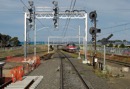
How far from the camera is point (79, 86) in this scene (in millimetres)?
20266

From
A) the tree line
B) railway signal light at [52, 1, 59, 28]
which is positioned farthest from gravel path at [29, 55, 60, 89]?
the tree line

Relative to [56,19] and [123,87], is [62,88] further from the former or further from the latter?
[56,19]

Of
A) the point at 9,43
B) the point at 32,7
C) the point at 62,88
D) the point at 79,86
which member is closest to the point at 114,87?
the point at 79,86

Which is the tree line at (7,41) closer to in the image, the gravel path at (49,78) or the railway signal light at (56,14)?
the railway signal light at (56,14)

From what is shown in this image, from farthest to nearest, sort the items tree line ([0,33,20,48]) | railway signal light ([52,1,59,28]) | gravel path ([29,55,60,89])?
tree line ([0,33,20,48]) < railway signal light ([52,1,59,28]) < gravel path ([29,55,60,89])

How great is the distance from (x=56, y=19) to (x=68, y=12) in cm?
227

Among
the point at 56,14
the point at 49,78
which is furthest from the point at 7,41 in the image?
the point at 49,78

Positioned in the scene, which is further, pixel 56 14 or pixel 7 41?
pixel 7 41

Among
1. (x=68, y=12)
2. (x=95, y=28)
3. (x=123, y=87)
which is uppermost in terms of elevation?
(x=68, y=12)

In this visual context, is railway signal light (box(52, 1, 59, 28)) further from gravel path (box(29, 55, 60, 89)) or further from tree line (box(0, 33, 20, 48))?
tree line (box(0, 33, 20, 48))

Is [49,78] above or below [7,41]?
below

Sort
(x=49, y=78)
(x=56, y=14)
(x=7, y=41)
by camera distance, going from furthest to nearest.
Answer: (x=7, y=41) → (x=56, y=14) → (x=49, y=78)

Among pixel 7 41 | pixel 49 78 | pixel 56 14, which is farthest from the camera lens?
pixel 7 41

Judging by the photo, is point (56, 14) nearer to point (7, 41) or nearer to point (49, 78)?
point (49, 78)
